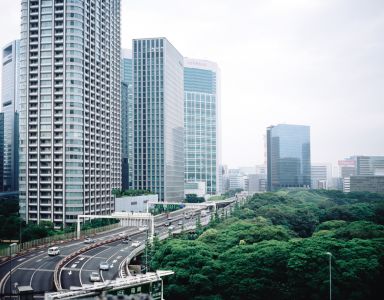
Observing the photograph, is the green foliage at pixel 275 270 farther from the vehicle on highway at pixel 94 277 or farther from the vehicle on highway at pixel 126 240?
the vehicle on highway at pixel 126 240

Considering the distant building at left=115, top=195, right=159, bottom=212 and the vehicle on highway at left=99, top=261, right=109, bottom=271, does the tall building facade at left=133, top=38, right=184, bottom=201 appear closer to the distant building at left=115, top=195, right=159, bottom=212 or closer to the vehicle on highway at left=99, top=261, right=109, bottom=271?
the distant building at left=115, top=195, right=159, bottom=212

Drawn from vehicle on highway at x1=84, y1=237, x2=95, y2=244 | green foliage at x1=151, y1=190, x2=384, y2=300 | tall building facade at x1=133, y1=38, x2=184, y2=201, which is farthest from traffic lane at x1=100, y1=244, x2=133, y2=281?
tall building facade at x1=133, y1=38, x2=184, y2=201

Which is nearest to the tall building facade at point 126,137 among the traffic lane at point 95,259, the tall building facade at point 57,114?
the tall building facade at point 57,114

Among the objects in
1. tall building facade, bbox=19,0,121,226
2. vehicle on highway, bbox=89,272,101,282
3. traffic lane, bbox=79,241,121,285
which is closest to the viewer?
A: vehicle on highway, bbox=89,272,101,282

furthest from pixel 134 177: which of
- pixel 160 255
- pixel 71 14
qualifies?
pixel 160 255

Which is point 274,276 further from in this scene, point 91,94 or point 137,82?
point 137,82

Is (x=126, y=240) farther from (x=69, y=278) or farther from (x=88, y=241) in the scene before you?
(x=69, y=278)
